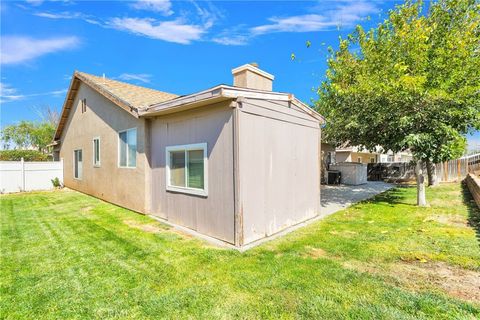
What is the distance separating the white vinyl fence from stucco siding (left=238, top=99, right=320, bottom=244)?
1418cm

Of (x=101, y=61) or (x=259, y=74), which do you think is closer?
(x=259, y=74)

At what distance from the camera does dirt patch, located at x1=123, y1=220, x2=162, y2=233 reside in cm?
638

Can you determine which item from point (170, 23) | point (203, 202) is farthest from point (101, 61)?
point (203, 202)

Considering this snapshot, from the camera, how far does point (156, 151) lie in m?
7.51

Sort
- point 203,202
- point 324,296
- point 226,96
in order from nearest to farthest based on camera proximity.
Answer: point 324,296 → point 226,96 → point 203,202

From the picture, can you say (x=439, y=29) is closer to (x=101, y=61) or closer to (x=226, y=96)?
(x=226, y=96)

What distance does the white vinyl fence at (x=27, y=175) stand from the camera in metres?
13.1

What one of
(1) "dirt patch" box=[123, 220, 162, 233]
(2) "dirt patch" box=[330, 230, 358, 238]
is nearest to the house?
(1) "dirt patch" box=[123, 220, 162, 233]

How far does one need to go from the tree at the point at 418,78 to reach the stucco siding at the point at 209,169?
5.19 meters

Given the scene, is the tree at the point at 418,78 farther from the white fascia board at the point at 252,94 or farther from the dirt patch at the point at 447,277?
the dirt patch at the point at 447,277

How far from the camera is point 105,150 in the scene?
33.2 feet

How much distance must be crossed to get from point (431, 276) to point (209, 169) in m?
4.26

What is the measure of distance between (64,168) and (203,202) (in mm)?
12926

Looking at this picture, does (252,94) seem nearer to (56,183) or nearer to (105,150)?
(105,150)
